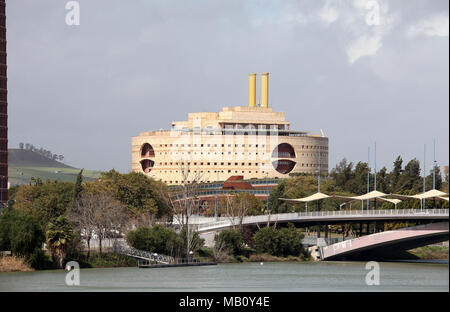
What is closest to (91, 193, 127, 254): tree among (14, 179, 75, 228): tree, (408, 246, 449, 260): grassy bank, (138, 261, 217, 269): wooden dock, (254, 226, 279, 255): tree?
(14, 179, 75, 228): tree

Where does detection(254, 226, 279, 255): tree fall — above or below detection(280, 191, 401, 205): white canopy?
below

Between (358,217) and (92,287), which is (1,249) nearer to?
(92,287)

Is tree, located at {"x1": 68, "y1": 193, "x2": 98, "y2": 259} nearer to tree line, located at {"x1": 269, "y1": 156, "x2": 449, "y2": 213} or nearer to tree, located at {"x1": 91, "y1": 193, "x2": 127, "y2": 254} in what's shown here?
tree, located at {"x1": 91, "y1": 193, "x2": 127, "y2": 254}

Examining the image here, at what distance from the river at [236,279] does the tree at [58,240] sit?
Answer: 235 cm

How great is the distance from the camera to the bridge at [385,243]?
349 feet

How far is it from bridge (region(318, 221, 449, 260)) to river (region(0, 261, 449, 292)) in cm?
724

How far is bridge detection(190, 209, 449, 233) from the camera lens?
349ft

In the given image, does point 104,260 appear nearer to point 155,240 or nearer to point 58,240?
point 155,240

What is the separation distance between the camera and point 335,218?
111500 millimetres

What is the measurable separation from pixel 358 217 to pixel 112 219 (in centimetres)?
2453

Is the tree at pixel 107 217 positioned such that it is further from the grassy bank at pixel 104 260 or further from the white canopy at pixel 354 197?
the white canopy at pixel 354 197

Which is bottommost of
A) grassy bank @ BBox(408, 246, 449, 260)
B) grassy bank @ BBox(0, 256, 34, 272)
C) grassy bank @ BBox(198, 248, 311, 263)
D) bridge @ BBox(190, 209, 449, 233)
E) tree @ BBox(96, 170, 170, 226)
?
grassy bank @ BBox(408, 246, 449, 260)
